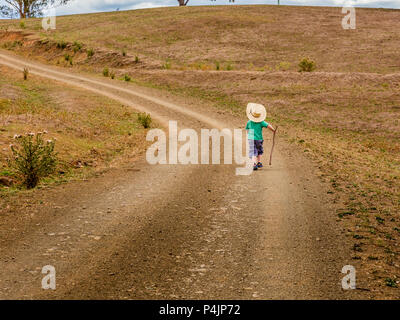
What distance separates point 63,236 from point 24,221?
133cm

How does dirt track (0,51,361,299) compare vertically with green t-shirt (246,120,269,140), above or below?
below

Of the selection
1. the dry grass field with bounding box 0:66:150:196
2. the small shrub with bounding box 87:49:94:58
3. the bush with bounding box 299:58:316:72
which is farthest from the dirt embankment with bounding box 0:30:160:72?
the bush with bounding box 299:58:316:72

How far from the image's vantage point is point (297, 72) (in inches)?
1321

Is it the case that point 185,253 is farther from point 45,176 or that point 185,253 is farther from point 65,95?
point 65,95

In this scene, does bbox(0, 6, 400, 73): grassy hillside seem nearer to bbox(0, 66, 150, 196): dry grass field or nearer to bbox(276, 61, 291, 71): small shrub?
bbox(276, 61, 291, 71): small shrub

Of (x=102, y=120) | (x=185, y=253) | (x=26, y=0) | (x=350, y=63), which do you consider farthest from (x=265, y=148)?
(x=26, y=0)

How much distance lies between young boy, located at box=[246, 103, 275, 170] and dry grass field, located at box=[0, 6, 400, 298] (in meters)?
2.21

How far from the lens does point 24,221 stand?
7.94 m

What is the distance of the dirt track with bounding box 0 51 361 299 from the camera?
17.8 ft

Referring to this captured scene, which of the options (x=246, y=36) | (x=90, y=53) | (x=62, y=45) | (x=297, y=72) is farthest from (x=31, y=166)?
(x=246, y=36)

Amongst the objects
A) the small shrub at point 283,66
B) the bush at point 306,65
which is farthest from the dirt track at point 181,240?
the small shrub at point 283,66

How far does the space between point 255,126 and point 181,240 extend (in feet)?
20.7

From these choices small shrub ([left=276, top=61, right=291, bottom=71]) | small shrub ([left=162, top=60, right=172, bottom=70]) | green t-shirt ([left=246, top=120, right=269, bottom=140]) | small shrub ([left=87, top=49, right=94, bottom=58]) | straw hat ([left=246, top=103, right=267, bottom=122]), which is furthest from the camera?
small shrub ([left=87, top=49, right=94, bottom=58])

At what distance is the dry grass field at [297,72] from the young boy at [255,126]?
2.21 metres
